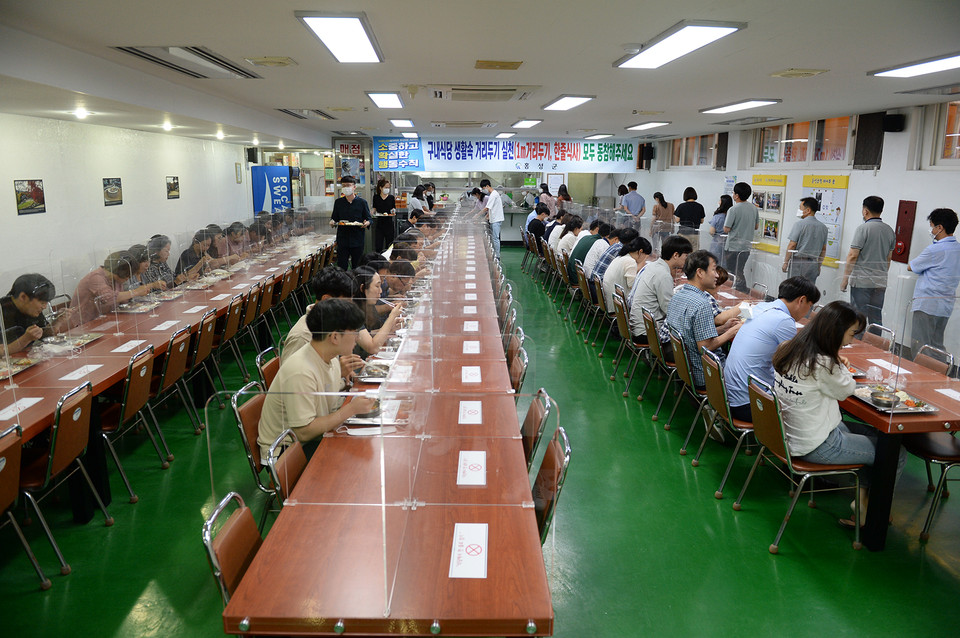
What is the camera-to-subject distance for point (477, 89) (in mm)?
5484

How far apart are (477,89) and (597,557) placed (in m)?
4.08

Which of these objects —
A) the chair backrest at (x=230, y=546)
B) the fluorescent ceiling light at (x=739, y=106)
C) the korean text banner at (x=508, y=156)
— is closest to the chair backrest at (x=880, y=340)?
the fluorescent ceiling light at (x=739, y=106)

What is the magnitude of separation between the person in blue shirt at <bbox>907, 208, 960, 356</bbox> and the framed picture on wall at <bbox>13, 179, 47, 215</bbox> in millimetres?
7137

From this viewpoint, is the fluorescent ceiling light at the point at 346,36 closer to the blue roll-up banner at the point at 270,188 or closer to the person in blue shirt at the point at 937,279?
the person in blue shirt at the point at 937,279

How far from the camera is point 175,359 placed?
3.87m

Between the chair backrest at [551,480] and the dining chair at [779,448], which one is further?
the dining chair at [779,448]

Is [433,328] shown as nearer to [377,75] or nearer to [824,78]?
[377,75]

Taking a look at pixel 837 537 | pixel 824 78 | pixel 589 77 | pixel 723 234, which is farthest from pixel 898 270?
pixel 837 537

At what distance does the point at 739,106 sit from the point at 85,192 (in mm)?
6563

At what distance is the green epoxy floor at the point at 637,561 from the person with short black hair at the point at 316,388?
0.78 meters

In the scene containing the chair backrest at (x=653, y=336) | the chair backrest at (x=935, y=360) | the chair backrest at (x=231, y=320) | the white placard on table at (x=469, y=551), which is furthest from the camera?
the chair backrest at (x=231, y=320)

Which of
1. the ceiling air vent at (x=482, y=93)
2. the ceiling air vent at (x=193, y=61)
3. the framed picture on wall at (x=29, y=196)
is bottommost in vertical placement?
the framed picture on wall at (x=29, y=196)

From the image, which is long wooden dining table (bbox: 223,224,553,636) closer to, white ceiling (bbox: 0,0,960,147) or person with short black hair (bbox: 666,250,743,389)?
person with short black hair (bbox: 666,250,743,389)

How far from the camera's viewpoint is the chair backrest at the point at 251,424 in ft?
8.09
